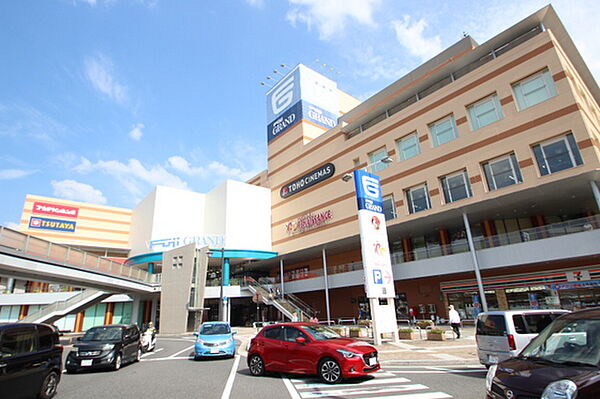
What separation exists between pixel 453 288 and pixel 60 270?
26.8 metres

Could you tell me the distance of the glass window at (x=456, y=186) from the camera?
2275cm

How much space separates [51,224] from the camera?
46.8 m

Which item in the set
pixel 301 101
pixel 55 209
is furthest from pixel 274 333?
pixel 55 209

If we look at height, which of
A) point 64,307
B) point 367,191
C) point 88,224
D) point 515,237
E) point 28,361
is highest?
point 88,224

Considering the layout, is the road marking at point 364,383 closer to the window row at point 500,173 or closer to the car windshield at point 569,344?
the car windshield at point 569,344

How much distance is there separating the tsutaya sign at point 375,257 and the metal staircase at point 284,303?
52.9ft

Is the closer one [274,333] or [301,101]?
[274,333]

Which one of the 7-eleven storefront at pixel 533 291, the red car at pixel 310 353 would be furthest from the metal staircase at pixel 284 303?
the red car at pixel 310 353

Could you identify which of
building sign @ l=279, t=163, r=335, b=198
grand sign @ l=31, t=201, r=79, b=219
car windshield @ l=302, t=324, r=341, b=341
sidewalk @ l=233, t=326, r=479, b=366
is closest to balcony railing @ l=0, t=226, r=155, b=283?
car windshield @ l=302, t=324, r=341, b=341

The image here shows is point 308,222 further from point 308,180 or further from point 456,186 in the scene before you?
point 456,186

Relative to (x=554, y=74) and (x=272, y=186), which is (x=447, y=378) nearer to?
(x=554, y=74)

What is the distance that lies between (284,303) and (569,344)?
30.6 m

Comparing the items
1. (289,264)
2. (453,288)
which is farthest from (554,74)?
(289,264)

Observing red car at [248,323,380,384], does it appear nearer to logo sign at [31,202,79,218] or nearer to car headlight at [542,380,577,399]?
car headlight at [542,380,577,399]
